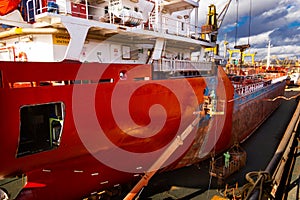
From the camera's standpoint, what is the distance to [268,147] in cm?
1165

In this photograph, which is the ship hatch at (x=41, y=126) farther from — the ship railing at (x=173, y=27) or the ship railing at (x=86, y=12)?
the ship railing at (x=173, y=27)

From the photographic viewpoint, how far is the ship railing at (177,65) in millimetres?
6996

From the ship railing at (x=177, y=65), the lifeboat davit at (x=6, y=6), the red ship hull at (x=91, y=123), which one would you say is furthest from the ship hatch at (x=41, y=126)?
the ship railing at (x=177, y=65)

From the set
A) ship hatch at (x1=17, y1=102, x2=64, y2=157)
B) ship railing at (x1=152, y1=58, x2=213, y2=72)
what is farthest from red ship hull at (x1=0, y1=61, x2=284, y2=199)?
ship railing at (x1=152, y1=58, x2=213, y2=72)

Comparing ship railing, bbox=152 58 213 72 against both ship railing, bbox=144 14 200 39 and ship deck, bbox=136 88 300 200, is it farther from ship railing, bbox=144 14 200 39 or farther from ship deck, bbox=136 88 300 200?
ship deck, bbox=136 88 300 200

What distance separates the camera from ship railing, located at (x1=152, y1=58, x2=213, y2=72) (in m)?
7.00

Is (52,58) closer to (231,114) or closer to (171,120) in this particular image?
(171,120)

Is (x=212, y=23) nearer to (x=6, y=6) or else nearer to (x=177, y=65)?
(x=177, y=65)

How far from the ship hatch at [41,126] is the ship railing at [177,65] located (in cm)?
319

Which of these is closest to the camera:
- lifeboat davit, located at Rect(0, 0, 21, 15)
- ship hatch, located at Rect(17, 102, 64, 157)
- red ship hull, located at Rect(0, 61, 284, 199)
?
red ship hull, located at Rect(0, 61, 284, 199)

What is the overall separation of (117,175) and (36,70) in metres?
3.63

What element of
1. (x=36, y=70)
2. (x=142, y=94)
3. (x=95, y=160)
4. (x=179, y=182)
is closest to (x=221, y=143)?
(x=179, y=182)

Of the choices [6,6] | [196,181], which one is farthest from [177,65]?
[6,6]

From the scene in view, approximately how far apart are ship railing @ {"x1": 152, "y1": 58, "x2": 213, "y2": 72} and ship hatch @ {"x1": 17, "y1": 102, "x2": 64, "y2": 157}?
3186 mm
